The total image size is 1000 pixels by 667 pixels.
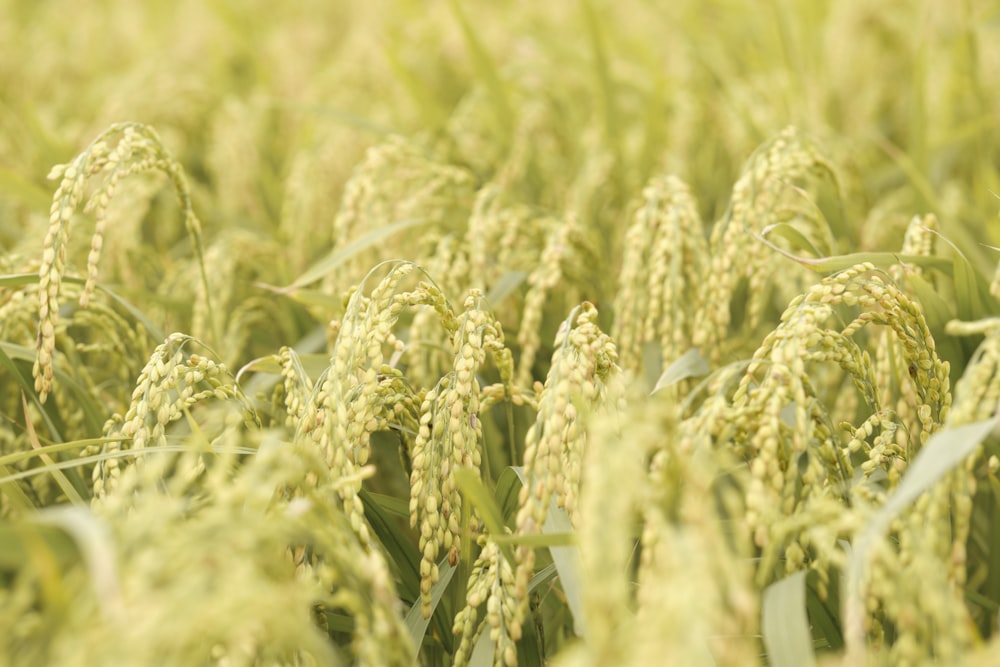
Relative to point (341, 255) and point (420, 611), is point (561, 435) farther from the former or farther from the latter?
point (341, 255)

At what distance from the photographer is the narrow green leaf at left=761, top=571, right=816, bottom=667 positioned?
131 cm

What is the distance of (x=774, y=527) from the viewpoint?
1356 mm

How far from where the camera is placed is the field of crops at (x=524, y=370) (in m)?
1.15

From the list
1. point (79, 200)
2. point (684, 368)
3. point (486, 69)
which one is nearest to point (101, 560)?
point (79, 200)

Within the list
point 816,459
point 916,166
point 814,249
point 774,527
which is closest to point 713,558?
point 774,527

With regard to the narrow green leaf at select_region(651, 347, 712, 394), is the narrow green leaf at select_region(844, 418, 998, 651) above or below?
below

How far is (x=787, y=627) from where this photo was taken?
4.38 feet

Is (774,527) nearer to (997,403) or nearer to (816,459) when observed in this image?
(816,459)

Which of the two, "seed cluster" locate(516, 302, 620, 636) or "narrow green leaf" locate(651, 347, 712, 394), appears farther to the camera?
"narrow green leaf" locate(651, 347, 712, 394)

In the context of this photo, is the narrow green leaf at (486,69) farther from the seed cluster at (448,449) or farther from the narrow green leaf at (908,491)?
the narrow green leaf at (908,491)

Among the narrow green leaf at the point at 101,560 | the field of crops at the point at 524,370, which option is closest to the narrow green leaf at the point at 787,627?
the field of crops at the point at 524,370

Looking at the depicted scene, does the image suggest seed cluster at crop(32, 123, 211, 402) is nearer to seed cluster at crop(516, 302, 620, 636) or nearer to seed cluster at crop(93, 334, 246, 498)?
seed cluster at crop(93, 334, 246, 498)

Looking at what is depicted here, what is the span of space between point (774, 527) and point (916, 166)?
208 centimetres

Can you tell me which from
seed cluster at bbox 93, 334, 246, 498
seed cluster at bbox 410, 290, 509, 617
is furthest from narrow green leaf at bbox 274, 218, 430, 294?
seed cluster at bbox 410, 290, 509, 617
